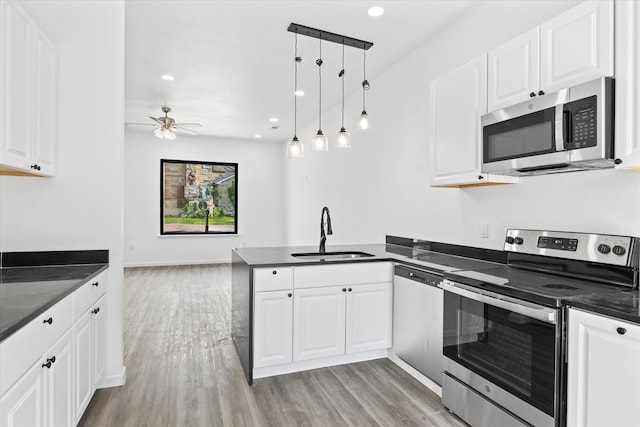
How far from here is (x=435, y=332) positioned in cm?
247

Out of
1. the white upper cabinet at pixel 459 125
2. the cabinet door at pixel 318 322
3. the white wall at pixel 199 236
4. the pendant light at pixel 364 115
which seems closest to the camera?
the white upper cabinet at pixel 459 125

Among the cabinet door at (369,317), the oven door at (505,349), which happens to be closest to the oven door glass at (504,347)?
the oven door at (505,349)

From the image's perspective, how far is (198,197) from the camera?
8211 millimetres

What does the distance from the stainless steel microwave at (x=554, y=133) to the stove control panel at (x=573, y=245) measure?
37 cm

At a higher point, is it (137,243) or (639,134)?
(639,134)

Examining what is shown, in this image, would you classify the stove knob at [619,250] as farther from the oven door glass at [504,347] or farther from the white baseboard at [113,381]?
the white baseboard at [113,381]

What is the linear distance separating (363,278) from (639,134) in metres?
1.88

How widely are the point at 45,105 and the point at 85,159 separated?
0.40 metres

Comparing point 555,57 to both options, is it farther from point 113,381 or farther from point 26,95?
point 113,381

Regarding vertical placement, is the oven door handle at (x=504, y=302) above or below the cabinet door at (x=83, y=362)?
above

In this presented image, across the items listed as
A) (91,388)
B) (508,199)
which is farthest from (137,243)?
(508,199)

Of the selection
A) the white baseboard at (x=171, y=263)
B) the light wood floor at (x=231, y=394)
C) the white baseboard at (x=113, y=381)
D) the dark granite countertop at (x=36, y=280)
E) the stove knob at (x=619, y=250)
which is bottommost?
the light wood floor at (x=231, y=394)

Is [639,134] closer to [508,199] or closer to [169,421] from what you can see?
[508,199]

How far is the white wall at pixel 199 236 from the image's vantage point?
7.62 meters
